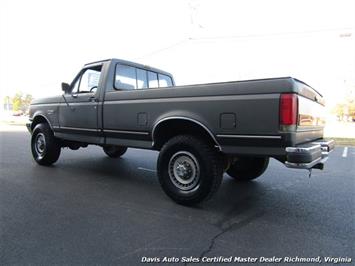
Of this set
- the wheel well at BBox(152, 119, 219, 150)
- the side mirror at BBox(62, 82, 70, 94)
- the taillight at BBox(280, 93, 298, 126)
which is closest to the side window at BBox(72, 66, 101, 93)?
the side mirror at BBox(62, 82, 70, 94)

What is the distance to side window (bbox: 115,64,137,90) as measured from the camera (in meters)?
5.29

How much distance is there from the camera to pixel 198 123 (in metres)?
3.78

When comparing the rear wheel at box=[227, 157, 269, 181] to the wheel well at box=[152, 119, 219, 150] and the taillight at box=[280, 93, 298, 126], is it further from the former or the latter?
the taillight at box=[280, 93, 298, 126]

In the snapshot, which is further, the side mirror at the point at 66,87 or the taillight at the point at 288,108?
the side mirror at the point at 66,87

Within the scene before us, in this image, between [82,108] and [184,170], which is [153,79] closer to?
[82,108]

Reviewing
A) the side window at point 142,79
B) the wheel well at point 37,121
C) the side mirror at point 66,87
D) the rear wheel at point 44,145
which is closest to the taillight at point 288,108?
the side window at point 142,79

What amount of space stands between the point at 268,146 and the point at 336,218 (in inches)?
53.0

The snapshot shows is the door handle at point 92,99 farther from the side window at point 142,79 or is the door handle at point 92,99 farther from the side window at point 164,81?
the side window at point 164,81

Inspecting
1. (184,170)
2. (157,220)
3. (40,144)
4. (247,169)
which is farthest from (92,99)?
(247,169)

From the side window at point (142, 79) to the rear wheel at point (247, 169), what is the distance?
2360mm

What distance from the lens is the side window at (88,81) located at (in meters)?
5.55

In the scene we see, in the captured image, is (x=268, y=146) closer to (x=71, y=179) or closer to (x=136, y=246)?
(x=136, y=246)

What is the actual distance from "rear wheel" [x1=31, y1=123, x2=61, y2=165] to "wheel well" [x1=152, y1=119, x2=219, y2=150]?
303cm

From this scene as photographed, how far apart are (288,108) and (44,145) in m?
5.30
